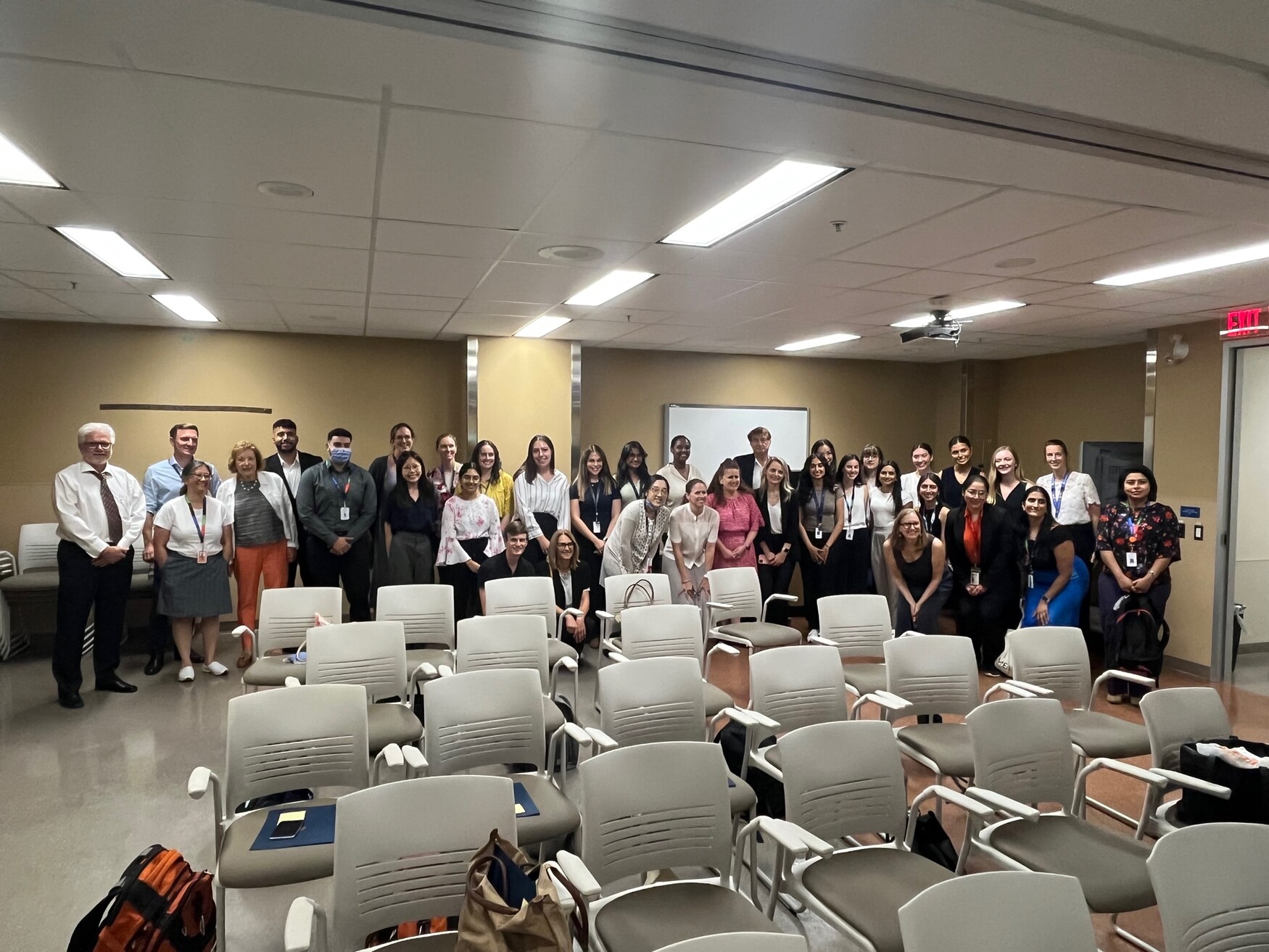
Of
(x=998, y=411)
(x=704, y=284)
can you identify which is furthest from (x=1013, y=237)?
(x=998, y=411)

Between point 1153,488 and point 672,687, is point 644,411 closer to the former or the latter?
point 1153,488

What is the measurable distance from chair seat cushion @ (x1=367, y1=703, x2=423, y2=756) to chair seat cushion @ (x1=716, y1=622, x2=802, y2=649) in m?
2.25

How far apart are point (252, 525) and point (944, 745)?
16.8ft

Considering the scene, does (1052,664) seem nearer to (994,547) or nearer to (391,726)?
(994,547)

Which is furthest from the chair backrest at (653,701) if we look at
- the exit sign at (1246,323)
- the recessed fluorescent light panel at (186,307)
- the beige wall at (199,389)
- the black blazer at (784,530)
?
the beige wall at (199,389)

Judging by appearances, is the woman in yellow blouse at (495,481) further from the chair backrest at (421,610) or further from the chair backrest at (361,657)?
the chair backrest at (361,657)

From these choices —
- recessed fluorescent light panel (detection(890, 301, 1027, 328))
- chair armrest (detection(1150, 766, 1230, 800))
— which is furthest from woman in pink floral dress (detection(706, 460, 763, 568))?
chair armrest (detection(1150, 766, 1230, 800))

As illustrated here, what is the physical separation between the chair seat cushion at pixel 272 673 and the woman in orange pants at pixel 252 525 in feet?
6.85

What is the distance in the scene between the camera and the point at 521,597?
500 cm

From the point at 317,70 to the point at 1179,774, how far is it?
3664mm

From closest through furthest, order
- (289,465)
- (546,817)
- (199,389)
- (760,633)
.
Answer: (546,817) < (760,633) < (289,465) < (199,389)

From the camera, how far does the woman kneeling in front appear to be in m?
5.70

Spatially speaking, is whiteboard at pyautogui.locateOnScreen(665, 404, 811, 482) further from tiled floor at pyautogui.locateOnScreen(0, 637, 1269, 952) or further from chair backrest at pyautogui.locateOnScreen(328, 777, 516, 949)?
chair backrest at pyautogui.locateOnScreen(328, 777, 516, 949)

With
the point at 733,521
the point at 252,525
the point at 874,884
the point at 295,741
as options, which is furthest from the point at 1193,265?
the point at 252,525
